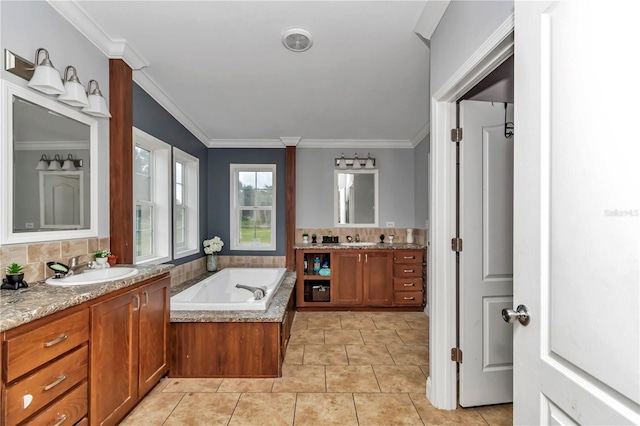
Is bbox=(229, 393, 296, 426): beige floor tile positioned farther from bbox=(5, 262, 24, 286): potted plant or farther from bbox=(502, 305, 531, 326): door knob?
bbox=(502, 305, 531, 326): door knob

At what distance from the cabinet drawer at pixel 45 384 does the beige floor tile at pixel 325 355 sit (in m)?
1.71

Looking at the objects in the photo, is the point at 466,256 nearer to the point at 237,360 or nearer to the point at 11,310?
the point at 237,360

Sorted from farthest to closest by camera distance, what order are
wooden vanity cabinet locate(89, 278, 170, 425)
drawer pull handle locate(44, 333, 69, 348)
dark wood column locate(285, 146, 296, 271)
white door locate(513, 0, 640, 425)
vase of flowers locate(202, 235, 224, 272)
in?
dark wood column locate(285, 146, 296, 271) → vase of flowers locate(202, 235, 224, 272) → wooden vanity cabinet locate(89, 278, 170, 425) → drawer pull handle locate(44, 333, 69, 348) → white door locate(513, 0, 640, 425)

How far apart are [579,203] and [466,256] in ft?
4.22

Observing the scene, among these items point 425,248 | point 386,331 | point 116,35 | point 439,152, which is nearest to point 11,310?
point 116,35

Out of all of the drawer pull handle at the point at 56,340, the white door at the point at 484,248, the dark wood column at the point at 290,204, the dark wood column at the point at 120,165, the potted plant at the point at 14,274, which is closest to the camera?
the drawer pull handle at the point at 56,340

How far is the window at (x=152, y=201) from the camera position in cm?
319

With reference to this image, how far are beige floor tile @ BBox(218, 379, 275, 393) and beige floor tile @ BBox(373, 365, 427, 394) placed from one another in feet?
2.83

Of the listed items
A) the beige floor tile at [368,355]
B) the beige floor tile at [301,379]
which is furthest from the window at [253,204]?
the beige floor tile at [301,379]

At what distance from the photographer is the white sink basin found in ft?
5.44

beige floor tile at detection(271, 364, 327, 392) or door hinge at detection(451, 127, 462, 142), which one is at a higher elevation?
door hinge at detection(451, 127, 462, 142)

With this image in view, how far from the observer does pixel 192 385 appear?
2377 millimetres

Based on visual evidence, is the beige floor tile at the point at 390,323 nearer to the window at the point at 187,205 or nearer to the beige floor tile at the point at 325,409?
the beige floor tile at the point at 325,409

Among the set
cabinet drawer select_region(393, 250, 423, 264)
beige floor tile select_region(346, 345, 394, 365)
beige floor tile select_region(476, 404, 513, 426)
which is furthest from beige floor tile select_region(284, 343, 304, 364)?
cabinet drawer select_region(393, 250, 423, 264)
